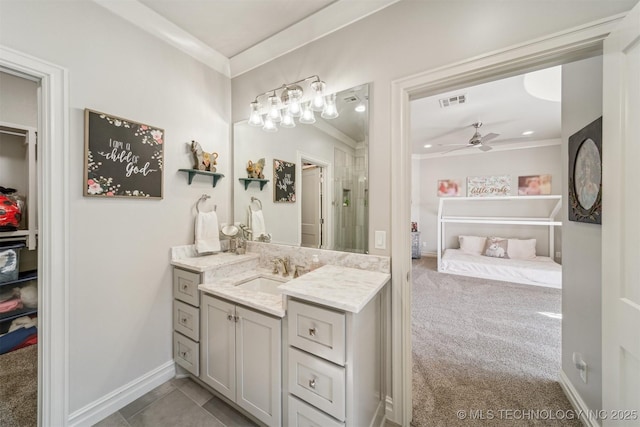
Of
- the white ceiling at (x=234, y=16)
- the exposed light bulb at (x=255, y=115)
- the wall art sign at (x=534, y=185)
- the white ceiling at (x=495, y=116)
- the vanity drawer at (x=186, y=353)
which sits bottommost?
the vanity drawer at (x=186, y=353)

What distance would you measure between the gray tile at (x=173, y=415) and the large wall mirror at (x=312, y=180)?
1.23 metres

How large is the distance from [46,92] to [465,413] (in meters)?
3.10

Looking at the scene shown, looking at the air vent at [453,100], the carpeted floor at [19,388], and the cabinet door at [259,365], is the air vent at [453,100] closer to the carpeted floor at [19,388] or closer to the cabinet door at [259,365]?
the cabinet door at [259,365]

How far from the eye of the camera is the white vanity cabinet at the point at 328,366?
3.39ft

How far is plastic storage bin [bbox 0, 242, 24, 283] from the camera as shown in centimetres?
197

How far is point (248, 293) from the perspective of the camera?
1457 mm

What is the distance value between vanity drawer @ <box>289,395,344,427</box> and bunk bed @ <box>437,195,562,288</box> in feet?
14.0

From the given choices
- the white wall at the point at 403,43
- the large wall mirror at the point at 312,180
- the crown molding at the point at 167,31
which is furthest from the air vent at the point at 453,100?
the crown molding at the point at 167,31

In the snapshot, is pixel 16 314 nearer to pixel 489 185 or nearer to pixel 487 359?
pixel 487 359

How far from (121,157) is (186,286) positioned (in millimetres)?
973

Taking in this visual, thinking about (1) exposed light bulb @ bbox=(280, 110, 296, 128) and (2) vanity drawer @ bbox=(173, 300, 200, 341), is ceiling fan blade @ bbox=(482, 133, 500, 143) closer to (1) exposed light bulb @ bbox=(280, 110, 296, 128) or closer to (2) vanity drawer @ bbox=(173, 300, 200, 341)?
(1) exposed light bulb @ bbox=(280, 110, 296, 128)

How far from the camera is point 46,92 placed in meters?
1.27

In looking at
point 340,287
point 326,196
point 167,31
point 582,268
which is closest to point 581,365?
point 582,268

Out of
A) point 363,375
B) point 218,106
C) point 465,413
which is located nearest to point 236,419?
point 363,375
